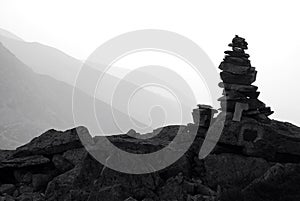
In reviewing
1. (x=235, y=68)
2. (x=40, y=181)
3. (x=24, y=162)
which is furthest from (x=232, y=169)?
(x=24, y=162)

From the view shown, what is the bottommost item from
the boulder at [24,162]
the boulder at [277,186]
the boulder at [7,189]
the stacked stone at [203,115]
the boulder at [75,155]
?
the boulder at [7,189]

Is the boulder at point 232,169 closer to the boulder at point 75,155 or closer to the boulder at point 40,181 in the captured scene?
the boulder at point 75,155

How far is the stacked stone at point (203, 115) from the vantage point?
3334 cm

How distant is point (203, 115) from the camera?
111ft

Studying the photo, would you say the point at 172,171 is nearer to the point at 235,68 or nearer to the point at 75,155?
the point at 75,155

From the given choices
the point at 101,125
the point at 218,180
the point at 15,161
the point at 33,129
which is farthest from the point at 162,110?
the point at 101,125

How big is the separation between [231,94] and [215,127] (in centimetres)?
577

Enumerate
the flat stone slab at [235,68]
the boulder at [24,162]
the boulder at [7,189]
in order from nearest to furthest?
the boulder at [7,189], the boulder at [24,162], the flat stone slab at [235,68]

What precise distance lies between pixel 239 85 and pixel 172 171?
15035 millimetres

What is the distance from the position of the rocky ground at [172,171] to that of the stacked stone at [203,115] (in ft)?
3.68

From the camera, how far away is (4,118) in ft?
539

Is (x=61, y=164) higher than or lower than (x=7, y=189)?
higher

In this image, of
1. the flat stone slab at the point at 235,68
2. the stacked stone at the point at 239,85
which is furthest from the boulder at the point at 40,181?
the flat stone slab at the point at 235,68

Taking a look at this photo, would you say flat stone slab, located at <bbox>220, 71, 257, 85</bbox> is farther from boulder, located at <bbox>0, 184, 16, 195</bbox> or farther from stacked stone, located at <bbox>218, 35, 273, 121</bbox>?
boulder, located at <bbox>0, 184, 16, 195</bbox>
